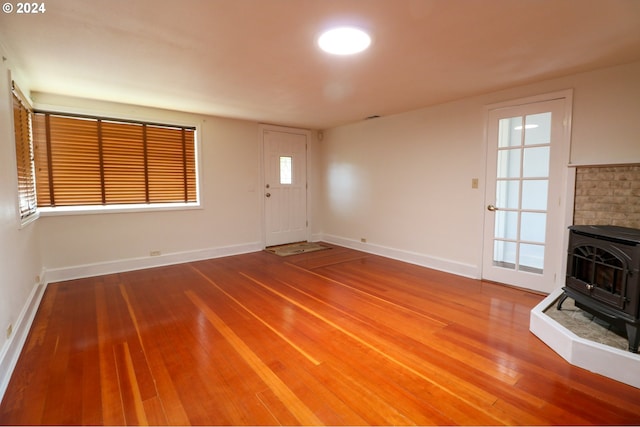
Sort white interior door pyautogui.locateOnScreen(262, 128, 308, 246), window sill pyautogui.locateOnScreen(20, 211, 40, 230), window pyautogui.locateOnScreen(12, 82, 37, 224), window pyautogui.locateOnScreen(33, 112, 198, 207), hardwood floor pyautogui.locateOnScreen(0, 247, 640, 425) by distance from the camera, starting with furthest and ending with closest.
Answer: white interior door pyautogui.locateOnScreen(262, 128, 308, 246) < window pyautogui.locateOnScreen(33, 112, 198, 207) < window pyautogui.locateOnScreen(12, 82, 37, 224) < window sill pyautogui.locateOnScreen(20, 211, 40, 230) < hardwood floor pyautogui.locateOnScreen(0, 247, 640, 425)

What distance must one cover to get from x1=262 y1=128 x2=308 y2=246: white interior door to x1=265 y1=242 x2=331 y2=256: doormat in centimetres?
14

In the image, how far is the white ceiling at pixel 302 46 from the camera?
1.89m

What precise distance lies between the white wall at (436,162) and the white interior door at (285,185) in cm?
55

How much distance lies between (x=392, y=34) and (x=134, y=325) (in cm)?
313

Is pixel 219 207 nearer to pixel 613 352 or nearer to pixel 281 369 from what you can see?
pixel 281 369

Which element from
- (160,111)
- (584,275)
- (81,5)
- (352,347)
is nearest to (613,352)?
(584,275)

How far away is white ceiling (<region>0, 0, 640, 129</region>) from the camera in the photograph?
6.20 feet

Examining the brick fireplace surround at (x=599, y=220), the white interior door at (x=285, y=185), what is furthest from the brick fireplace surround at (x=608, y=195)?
the white interior door at (x=285, y=185)

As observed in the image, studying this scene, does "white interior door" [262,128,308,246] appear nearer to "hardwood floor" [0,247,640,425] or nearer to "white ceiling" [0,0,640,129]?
"white ceiling" [0,0,640,129]

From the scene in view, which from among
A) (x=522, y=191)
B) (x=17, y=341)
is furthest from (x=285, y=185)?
(x=17, y=341)

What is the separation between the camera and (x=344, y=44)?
2.34 meters

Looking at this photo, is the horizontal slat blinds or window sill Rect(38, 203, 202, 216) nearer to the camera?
the horizontal slat blinds

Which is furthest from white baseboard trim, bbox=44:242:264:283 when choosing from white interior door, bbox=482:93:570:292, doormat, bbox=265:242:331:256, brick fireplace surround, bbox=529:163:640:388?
brick fireplace surround, bbox=529:163:640:388

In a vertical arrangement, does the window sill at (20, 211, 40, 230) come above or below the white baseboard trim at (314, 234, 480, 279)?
above
